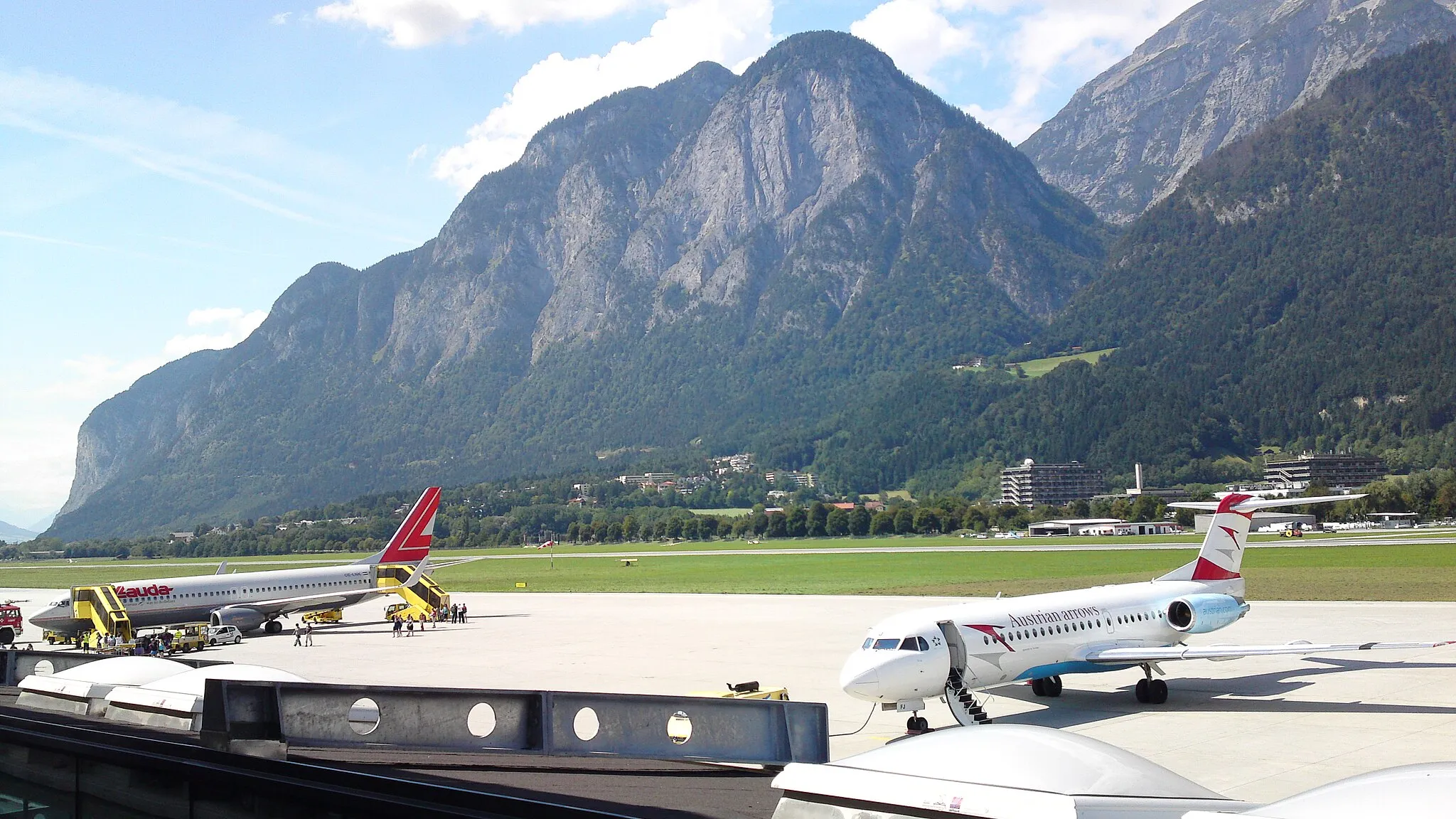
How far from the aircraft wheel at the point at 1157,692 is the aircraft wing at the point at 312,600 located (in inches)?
1625

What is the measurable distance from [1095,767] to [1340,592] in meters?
60.7

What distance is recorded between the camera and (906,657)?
22.6 m

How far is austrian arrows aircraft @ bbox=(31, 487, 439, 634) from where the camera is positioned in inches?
1957

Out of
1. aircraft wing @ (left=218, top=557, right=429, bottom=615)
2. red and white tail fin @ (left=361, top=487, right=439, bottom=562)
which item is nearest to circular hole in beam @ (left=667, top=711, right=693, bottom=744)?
aircraft wing @ (left=218, top=557, right=429, bottom=615)

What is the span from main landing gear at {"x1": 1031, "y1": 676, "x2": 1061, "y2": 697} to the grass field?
31.6 m

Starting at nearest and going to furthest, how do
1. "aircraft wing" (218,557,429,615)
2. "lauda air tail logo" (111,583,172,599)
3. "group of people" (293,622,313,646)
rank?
"group of people" (293,622,313,646) < "lauda air tail logo" (111,583,172,599) < "aircraft wing" (218,557,429,615)

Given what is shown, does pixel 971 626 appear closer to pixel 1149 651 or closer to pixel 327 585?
pixel 1149 651

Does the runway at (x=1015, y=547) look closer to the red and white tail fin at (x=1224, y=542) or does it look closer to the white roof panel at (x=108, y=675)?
the red and white tail fin at (x=1224, y=542)

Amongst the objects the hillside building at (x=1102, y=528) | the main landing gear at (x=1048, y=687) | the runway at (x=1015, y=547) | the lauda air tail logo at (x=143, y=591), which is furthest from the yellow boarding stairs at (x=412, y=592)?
the hillside building at (x=1102, y=528)

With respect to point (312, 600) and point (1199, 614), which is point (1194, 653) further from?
point (312, 600)

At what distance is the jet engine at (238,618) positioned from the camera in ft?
166

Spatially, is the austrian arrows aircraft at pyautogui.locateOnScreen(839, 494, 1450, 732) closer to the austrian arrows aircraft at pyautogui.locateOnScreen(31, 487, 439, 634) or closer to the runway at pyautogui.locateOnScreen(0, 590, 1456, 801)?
the runway at pyautogui.locateOnScreen(0, 590, 1456, 801)

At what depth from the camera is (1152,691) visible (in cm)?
2691

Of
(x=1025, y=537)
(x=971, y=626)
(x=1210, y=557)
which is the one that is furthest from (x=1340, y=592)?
(x=1025, y=537)
